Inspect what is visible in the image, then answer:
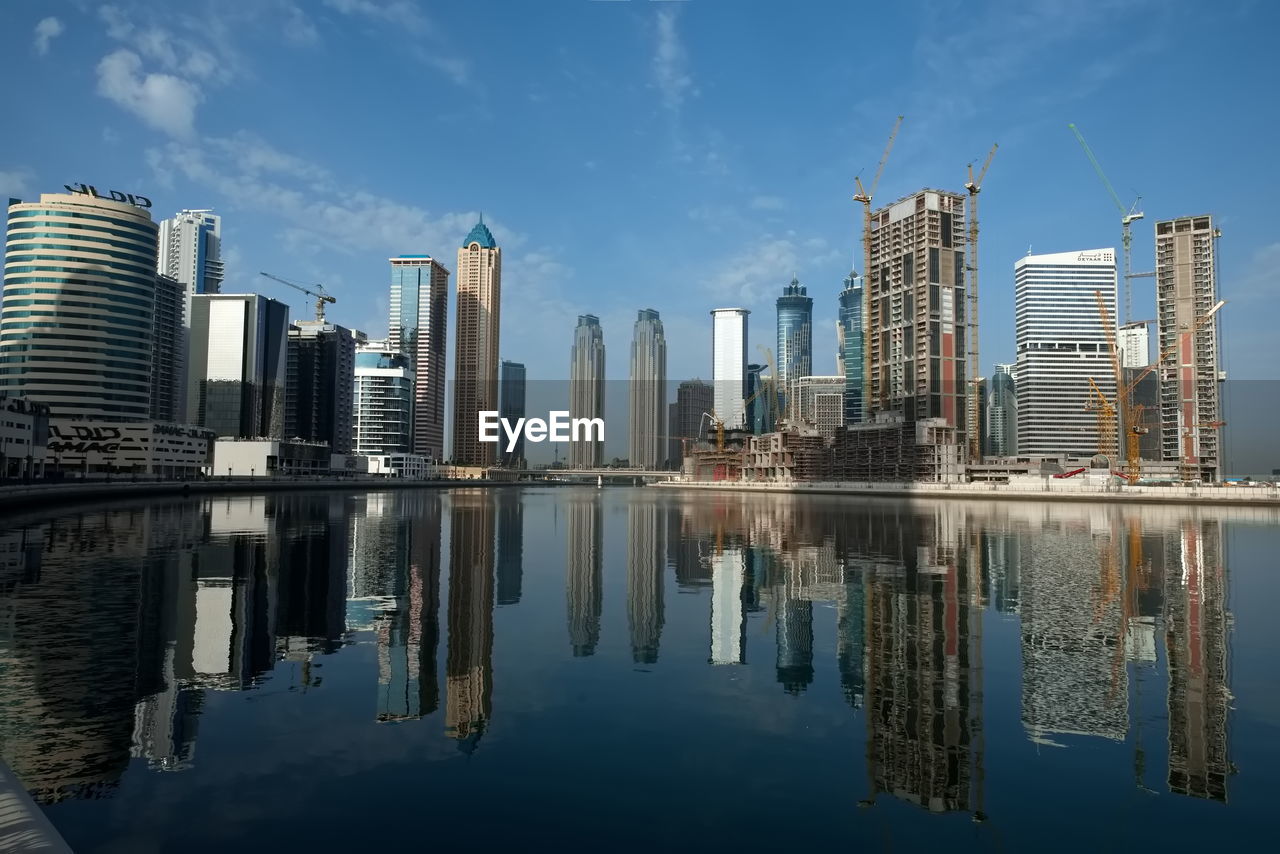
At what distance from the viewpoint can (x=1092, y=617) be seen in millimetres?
25062

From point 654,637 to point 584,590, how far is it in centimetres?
990

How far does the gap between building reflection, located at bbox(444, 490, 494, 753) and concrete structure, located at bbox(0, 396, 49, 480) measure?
107 m

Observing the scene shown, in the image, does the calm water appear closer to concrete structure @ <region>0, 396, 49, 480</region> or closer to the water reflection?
the water reflection

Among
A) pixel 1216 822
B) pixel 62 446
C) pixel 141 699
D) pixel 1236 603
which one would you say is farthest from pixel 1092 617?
pixel 62 446

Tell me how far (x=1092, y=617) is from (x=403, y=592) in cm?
2398

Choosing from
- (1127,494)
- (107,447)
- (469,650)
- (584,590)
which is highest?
(107,447)

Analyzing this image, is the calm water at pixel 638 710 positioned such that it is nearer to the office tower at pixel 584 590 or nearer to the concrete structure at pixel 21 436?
the office tower at pixel 584 590

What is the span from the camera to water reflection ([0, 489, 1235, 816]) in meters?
13.6

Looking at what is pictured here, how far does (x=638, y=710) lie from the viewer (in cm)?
1583

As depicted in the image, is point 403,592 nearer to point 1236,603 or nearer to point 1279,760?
point 1279,760

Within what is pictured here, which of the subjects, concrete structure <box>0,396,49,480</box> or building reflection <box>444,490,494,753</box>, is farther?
concrete structure <box>0,396,49,480</box>

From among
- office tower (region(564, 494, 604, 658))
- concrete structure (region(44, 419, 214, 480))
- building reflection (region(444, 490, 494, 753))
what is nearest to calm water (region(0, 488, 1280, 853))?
building reflection (region(444, 490, 494, 753))

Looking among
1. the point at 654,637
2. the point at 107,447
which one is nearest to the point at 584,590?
the point at 654,637

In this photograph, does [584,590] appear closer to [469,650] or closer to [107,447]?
[469,650]
